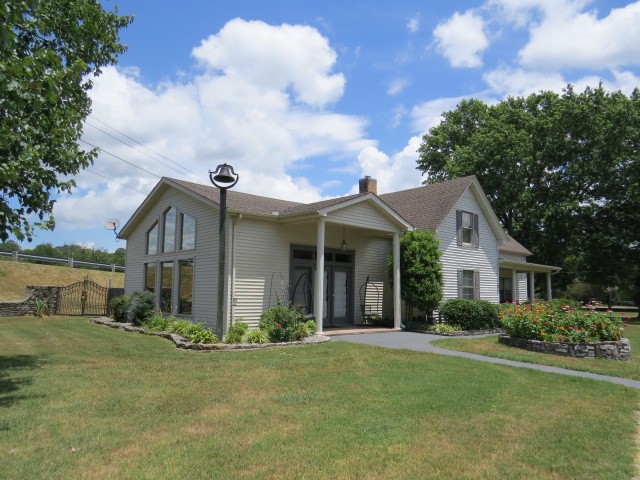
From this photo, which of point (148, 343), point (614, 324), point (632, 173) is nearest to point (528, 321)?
point (614, 324)

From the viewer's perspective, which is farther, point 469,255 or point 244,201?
point 469,255

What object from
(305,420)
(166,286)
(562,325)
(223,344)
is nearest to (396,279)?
(562,325)

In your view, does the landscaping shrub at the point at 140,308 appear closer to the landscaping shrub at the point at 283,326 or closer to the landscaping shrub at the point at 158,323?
the landscaping shrub at the point at 158,323

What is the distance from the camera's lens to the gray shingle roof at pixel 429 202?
66.2 feet

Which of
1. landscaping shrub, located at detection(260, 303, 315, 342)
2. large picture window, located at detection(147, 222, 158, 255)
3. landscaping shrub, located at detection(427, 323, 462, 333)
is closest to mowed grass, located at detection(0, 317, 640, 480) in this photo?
landscaping shrub, located at detection(260, 303, 315, 342)

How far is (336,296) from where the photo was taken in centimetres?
1712

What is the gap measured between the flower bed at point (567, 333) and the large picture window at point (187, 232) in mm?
9968

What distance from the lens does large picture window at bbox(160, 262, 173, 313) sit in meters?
17.0

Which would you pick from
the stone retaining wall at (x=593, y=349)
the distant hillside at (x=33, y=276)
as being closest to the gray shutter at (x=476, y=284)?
the stone retaining wall at (x=593, y=349)

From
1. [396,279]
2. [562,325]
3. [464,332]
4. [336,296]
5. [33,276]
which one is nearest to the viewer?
[562,325]

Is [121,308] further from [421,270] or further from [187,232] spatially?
[421,270]

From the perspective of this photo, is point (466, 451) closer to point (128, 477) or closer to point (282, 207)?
point (128, 477)

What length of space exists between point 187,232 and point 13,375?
28.6 ft

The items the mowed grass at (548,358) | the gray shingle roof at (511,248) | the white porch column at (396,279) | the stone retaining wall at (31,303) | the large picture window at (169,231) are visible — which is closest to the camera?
the mowed grass at (548,358)
